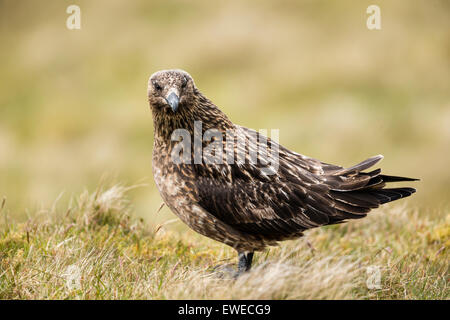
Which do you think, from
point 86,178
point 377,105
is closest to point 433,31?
point 377,105

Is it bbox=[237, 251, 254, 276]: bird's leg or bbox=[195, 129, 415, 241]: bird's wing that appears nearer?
bbox=[195, 129, 415, 241]: bird's wing

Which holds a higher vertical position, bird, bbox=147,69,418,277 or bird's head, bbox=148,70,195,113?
bird's head, bbox=148,70,195,113

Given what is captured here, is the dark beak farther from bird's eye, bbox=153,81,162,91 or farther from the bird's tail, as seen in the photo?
the bird's tail

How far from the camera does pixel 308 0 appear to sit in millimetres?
16672

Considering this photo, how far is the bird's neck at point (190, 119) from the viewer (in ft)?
16.8

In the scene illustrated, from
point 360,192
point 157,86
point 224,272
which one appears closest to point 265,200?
point 224,272

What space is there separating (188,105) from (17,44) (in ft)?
44.3

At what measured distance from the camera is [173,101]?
4777 millimetres

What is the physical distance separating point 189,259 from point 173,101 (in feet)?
5.16

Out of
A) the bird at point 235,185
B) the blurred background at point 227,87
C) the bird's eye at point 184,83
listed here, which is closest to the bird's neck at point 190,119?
the bird at point 235,185

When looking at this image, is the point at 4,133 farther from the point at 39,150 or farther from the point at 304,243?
the point at 304,243

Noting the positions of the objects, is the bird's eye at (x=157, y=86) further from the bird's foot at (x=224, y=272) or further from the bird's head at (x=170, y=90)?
the bird's foot at (x=224, y=272)

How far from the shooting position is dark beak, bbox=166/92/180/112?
4734mm

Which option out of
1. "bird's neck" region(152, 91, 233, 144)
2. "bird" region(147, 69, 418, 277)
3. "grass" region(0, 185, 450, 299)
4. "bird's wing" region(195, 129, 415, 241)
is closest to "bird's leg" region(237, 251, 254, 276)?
"bird" region(147, 69, 418, 277)
